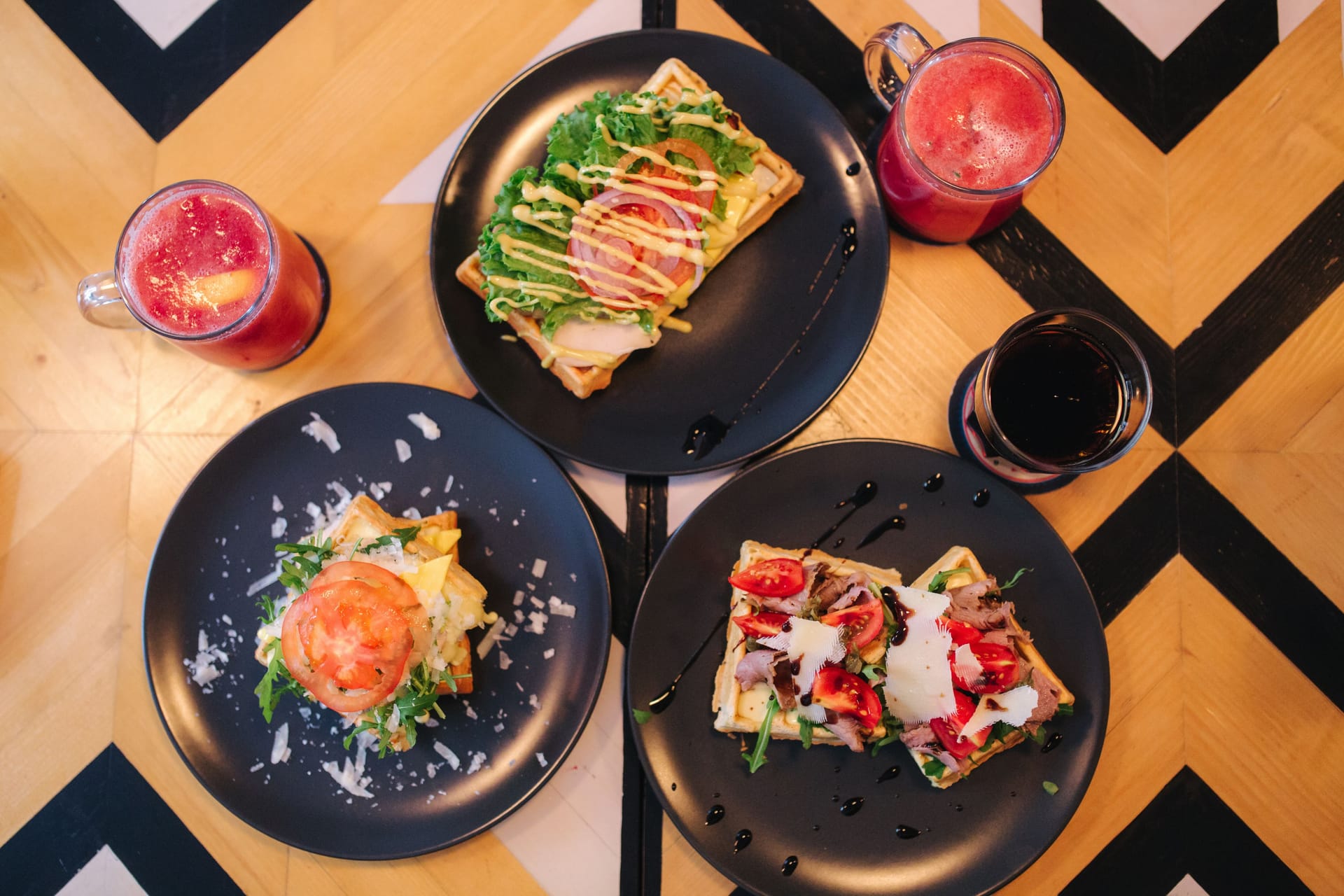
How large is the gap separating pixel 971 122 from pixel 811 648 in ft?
4.92

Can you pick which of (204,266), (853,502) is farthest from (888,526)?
(204,266)

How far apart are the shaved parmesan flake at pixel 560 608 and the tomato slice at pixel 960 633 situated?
1039 millimetres

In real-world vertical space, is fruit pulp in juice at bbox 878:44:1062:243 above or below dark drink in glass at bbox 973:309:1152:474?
above

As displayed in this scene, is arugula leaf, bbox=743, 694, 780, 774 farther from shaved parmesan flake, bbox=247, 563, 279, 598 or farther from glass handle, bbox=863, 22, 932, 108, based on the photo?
glass handle, bbox=863, 22, 932, 108

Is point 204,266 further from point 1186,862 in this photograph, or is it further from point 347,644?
point 1186,862

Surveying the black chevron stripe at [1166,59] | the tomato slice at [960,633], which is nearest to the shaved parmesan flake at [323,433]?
the tomato slice at [960,633]

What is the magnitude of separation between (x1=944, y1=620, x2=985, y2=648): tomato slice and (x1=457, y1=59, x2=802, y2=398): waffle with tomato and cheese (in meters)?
1.14

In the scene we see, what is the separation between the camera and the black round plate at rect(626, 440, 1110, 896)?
2352 millimetres

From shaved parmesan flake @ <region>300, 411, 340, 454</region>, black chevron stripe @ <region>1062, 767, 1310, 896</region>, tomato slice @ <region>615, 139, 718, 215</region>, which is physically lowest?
black chevron stripe @ <region>1062, 767, 1310, 896</region>

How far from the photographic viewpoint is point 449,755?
7.95 ft

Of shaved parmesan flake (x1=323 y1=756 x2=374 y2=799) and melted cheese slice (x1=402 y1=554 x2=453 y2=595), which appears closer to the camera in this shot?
melted cheese slice (x1=402 y1=554 x2=453 y2=595)

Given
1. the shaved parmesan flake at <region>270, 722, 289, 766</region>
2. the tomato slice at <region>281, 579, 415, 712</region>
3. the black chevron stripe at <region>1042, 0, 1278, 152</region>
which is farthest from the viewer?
the black chevron stripe at <region>1042, 0, 1278, 152</region>

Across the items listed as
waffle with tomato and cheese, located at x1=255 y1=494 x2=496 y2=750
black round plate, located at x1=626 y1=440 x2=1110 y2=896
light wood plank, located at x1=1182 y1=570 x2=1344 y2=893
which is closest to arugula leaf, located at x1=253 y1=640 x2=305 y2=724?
waffle with tomato and cheese, located at x1=255 y1=494 x2=496 y2=750

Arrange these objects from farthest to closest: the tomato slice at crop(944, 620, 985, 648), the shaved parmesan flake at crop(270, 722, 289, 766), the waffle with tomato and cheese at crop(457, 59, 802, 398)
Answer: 1. the shaved parmesan flake at crop(270, 722, 289, 766)
2. the waffle with tomato and cheese at crop(457, 59, 802, 398)
3. the tomato slice at crop(944, 620, 985, 648)
